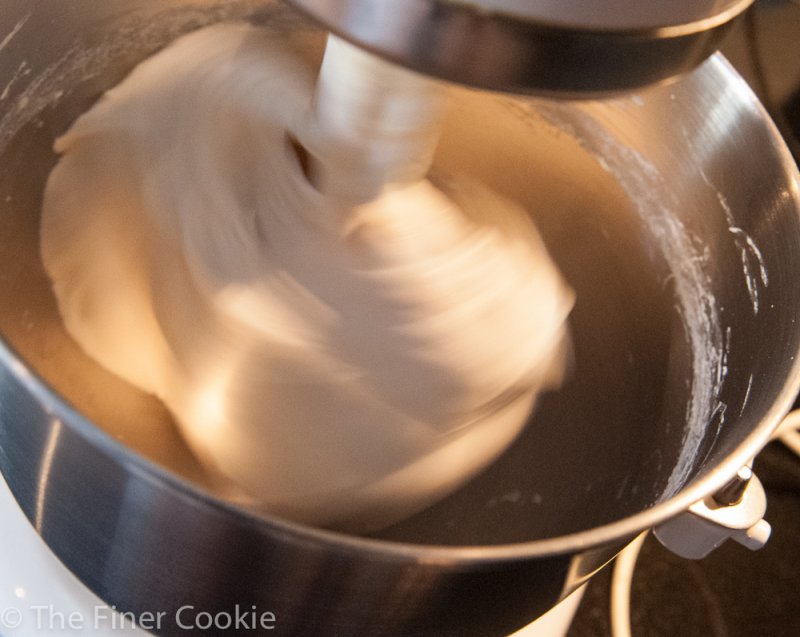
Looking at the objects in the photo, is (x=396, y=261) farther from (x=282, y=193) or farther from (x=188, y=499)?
(x=188, y=499)

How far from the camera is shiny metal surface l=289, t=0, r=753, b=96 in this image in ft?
0.82

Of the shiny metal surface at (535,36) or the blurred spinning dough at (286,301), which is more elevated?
the shiny metal surface at (535,36)

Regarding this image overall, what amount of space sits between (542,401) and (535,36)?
385mm

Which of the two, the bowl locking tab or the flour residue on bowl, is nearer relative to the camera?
the bowl locking tab

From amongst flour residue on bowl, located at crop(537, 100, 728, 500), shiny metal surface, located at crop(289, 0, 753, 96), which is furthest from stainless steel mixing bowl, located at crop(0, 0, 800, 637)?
shiny metal surface, located at crop(289, 0, 753, 96)

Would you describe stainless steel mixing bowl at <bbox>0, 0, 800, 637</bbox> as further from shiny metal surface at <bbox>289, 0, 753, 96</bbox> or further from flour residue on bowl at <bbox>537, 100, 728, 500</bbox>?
shiny metal surface at <bbox>289, 0, 753, 96</bbox>

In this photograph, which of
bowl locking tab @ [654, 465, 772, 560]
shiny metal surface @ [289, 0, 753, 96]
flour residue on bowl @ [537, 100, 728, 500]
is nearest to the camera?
shiny metal surface @ [289, 0, 753, 96]

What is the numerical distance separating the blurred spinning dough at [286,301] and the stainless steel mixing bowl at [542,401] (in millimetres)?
27

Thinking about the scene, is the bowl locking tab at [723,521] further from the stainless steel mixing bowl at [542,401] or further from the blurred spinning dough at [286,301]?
the blurred spinning dough at [286,301]

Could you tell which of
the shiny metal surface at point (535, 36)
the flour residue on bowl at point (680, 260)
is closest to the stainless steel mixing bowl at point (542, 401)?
the flour residue on bowl at point (680, 260)

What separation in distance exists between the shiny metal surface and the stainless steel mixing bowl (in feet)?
0.51

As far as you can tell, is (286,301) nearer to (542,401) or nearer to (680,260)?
(542,401)

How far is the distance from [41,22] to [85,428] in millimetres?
393

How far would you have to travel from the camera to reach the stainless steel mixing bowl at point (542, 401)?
333mm
